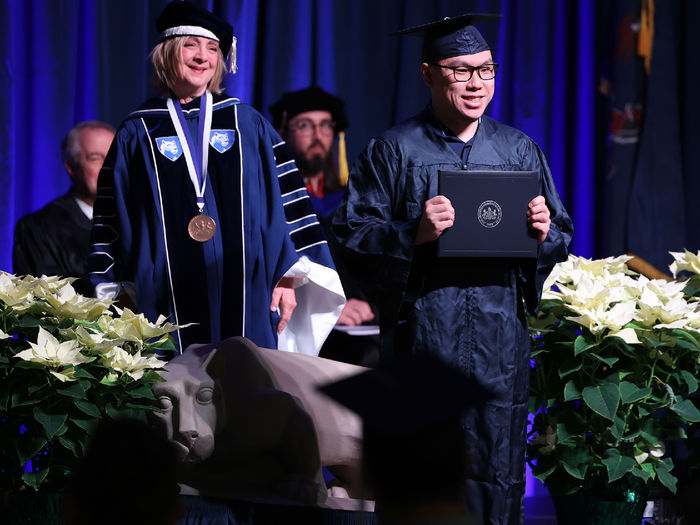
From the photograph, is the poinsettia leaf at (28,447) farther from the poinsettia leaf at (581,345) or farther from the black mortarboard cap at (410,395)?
the poinsettia leaf at (581,345)

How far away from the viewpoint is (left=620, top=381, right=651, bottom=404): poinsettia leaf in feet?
10.8

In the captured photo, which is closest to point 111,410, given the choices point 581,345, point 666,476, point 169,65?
point 169,65

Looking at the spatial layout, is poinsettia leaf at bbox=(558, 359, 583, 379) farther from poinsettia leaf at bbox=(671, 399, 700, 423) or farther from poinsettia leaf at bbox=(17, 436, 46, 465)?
poinsettia leaf at bbox=(17, 436, 46, 465)

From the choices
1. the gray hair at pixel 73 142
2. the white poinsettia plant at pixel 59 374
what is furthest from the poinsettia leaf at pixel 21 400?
the gray hair at pixel 73 142

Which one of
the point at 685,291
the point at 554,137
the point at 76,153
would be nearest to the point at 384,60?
the point at 554,137

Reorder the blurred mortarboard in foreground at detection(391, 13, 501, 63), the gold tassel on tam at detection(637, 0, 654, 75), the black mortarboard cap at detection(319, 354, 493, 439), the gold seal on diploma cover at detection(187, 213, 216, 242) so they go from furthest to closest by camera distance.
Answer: the gold tassel on tam at detection(637, 0, 654, 75), the gold seal on diploma cover at detection(187, 213, 216, 242), the blurred mortarboard in foreground at detection(391, 13, 501, 63), the black mortarboard cap at detection(319, 354, 493, 439)

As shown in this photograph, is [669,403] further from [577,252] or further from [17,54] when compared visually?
[17,54]

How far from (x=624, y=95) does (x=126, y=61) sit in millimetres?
2616

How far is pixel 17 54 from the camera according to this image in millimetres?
5070

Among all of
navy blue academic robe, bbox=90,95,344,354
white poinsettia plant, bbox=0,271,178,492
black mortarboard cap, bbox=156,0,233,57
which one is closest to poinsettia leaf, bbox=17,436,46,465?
white poinsettia plant, bbox=0,271,178,492

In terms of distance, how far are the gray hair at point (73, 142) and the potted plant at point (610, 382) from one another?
249 cm

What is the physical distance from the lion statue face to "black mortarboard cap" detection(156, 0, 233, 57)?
1.43 meters

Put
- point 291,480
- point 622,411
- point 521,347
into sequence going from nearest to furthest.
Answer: point 291,480, point 521,347, point 622,411

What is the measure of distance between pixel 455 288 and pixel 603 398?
0.65 meters
